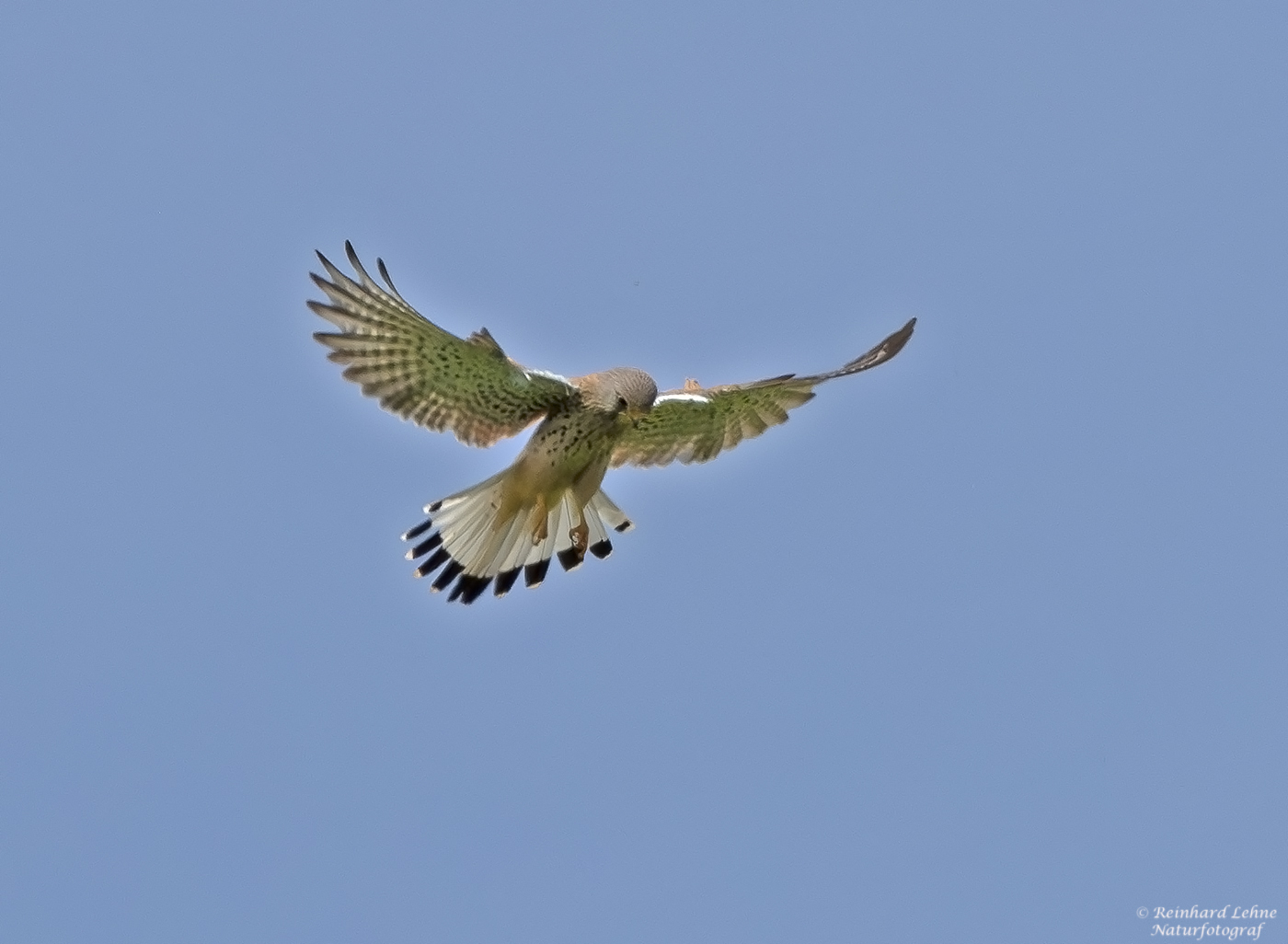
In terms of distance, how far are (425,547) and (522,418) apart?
3.58 feet

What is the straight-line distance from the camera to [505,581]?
12.9 m

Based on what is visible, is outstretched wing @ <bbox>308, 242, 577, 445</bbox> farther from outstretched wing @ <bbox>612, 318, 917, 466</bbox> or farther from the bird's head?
outstretched wing @ <bbox>612, 318, 917, 466</bbox>

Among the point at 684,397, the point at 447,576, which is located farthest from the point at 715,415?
the point at 447,576

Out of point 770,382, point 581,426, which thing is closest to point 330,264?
point 581,426

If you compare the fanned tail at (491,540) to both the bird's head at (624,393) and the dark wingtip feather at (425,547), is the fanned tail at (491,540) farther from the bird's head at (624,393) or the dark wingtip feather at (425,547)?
the bird's head at (624,393)

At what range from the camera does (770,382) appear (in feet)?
41.1

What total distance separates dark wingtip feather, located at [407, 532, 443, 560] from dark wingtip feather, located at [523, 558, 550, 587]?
2.01 ft

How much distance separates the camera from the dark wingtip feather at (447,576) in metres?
12.7

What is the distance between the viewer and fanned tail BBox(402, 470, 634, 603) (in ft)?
41.4

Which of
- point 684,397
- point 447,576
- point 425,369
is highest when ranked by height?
point 684,397

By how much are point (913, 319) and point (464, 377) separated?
2959mm

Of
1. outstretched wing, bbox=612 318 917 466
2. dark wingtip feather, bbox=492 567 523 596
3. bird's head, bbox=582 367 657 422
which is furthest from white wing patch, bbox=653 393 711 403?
dark wingtip feather, bbox=492 567 523 596

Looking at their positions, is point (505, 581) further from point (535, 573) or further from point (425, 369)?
point (425, 369)

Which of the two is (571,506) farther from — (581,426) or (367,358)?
(367,358)
